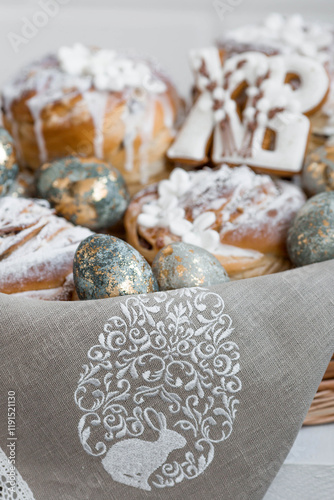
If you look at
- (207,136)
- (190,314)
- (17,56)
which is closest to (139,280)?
(190,314)

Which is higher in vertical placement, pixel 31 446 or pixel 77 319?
pixel 77 319

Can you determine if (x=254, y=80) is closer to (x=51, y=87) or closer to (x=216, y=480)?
(x=51, y=87)

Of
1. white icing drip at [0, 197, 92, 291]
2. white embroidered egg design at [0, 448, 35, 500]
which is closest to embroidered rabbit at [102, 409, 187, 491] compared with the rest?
white embroidered egg design at [0, 448, 35, 500]

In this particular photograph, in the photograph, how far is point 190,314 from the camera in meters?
0.67

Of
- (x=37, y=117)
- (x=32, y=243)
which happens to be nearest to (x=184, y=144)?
(x=37, y=117)

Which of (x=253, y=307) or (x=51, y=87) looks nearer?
(x=253, y=307)

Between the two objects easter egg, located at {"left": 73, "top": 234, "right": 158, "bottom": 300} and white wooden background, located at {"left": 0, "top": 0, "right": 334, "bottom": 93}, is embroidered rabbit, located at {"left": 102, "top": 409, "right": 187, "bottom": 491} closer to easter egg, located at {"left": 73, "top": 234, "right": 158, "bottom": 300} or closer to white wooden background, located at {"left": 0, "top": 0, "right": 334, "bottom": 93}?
easter egg, located at {"left": 73, "top": 234, "right": 158, "bottom": 300}

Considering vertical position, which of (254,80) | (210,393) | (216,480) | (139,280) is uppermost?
(254,80)

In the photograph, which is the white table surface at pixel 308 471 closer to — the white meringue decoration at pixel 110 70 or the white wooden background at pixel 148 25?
the white meringue decoration at pixel 110 70

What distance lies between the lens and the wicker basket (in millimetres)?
826

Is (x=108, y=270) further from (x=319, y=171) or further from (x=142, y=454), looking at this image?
(x=319, y=171)

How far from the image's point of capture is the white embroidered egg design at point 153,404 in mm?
641

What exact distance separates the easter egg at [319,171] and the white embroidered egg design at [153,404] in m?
0.56

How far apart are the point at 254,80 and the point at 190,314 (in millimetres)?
726
